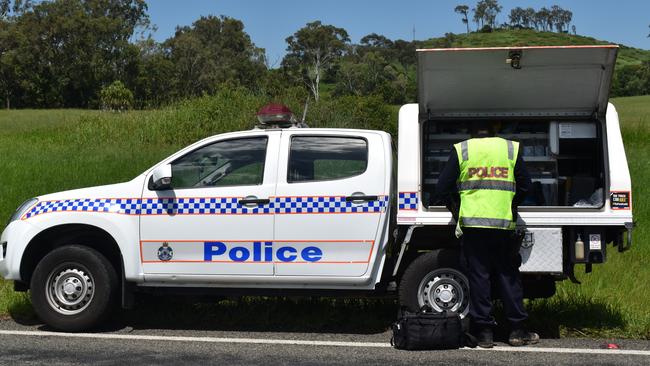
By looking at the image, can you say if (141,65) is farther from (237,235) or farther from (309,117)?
(237,235)

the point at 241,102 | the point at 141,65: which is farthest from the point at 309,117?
the point at 141,65

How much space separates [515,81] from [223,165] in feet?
8.29

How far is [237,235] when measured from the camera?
21.4ft

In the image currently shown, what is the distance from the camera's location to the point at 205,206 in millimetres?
6590

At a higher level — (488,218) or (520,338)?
(488,218)

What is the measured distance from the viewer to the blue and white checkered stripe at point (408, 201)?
6.39 metres

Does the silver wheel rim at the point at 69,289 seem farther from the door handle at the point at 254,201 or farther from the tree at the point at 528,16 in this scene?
the tree at the point at 528,16

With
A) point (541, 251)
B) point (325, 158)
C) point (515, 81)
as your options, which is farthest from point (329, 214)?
point (515, 81)

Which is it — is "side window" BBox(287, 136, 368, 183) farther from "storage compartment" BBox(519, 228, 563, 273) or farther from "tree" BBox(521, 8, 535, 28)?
"tree" BBox(521, 8, 535, 28)

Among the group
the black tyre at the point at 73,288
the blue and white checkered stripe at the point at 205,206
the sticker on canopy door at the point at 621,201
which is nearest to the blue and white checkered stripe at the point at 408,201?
the blue and white checkered stripe at the point at 205,206

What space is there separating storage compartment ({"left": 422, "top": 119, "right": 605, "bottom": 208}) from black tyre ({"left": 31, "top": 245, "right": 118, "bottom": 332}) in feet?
9.23

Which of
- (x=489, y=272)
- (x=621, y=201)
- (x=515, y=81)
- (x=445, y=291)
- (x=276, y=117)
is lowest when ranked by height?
(x=445, y=291)

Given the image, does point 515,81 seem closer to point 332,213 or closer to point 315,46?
point 332,213

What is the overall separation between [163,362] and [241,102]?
74.3 ft
